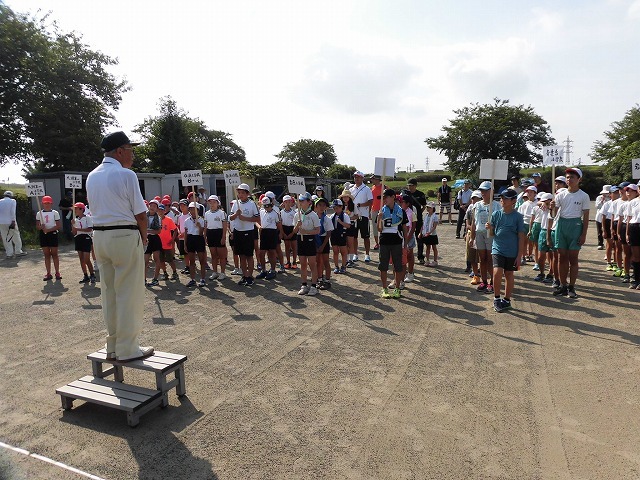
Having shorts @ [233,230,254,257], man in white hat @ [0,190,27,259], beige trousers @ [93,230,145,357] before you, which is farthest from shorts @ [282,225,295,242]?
man in white hat @ [0,190,27,259]

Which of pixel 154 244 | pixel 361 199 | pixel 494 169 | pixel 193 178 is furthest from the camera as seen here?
pixel 361 199

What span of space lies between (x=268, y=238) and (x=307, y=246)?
185 centimetres

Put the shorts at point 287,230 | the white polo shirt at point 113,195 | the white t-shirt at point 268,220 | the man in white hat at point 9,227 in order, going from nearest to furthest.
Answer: the white polo shirt at point 113,195 → the white t-shirt at point 268,220 → the shorts at point 287,230 → the man in white hat at point 9,227

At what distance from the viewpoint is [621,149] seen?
109ft

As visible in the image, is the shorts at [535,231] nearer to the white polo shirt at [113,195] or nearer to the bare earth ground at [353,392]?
the bare earth ground at [353,392]

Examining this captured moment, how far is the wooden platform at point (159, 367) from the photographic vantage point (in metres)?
4.24

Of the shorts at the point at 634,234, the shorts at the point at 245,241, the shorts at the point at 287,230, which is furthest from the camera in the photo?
the shorts at the point at 287,230

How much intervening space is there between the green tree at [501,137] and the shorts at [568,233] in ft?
114

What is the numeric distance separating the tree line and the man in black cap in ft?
103

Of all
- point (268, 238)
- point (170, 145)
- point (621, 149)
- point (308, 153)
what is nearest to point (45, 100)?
point (170, 145)

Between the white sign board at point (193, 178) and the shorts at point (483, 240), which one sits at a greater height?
the white sign board at point (193, 178)

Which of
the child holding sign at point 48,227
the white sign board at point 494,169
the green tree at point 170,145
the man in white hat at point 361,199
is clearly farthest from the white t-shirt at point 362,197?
the green tree at point 170,145

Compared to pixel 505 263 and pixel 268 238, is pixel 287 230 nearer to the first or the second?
pixel 268 238

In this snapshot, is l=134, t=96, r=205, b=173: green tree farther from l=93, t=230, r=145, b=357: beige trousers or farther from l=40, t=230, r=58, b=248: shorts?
l=93, t=230, r=145, b=357: beige trousers
